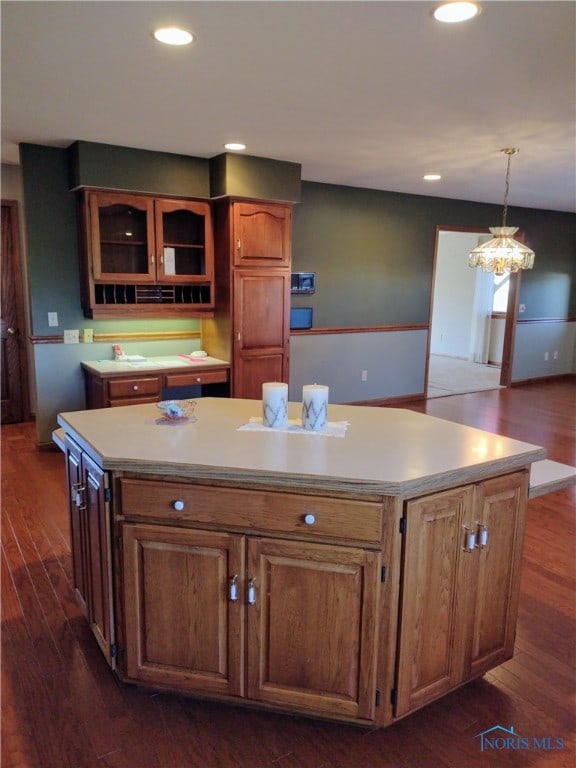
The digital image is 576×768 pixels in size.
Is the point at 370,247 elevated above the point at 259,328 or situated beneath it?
elevated above

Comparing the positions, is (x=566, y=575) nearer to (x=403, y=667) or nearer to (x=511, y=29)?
(x=403, y=667)

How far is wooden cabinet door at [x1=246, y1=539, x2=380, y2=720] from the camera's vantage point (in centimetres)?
169

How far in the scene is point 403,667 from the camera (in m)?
1.75

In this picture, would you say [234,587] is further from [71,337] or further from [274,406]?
[71,337]

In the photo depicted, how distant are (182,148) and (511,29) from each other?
8.48 ft

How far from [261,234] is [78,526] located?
2.97 m

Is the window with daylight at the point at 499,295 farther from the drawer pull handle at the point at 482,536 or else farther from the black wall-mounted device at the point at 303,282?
the drawer pull handle at the point at 482,536

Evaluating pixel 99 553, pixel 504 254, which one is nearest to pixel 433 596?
pixel 99 553

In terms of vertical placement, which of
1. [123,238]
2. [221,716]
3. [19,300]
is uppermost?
[123,238]

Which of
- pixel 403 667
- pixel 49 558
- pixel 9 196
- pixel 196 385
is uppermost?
pixel 9 196

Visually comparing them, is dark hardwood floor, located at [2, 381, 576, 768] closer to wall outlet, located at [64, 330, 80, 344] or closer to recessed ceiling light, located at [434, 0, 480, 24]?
wall outlet, located at [64, 330, 80, 344]

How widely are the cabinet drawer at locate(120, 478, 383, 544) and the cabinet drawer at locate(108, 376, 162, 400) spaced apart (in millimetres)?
2411

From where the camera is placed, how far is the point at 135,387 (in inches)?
163

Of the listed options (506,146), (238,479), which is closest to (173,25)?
(238,479)
